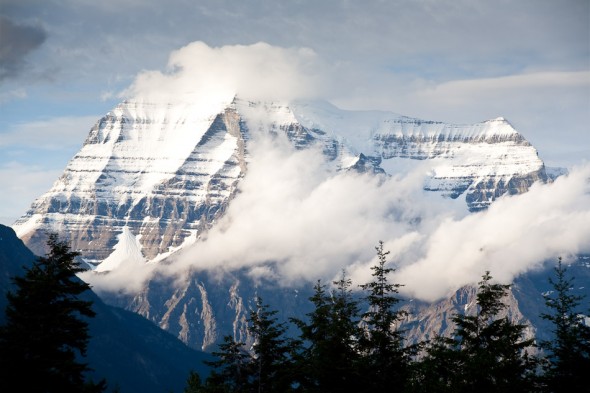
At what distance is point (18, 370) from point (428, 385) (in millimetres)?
26253

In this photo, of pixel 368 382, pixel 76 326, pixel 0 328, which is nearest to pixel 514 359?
pixel 368 382

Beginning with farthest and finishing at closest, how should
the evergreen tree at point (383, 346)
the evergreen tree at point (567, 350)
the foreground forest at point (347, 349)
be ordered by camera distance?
the evergreen tree at point (383, 346) < the evergreen tree at point (567, 350) < the foreground forest at point (347, 349)

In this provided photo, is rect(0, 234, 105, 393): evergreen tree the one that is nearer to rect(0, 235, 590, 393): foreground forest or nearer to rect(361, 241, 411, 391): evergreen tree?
rect(0, 235, 590, 393): foreground forest

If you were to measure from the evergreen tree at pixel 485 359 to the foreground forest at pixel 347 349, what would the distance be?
69 millimetres

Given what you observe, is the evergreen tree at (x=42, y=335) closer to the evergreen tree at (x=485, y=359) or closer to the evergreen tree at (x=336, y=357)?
the evergreen tree at (x=336, y=357)

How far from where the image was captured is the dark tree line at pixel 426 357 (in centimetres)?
6456

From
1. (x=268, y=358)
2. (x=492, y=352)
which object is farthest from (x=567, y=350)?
(x=268, y=358)

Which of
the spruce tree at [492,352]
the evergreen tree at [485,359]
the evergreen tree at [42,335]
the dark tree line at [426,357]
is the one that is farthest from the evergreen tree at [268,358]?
the evergreen tree at [42,335]

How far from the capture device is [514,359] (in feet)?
214

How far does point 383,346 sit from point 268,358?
13.3 metres

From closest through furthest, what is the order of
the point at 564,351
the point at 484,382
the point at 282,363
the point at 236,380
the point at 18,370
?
the point at 18,370
the point at 484,382
the point at 564,351
the point at 236,380
the point at 282,363

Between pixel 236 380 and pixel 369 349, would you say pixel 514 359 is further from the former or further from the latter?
pixel 236 380

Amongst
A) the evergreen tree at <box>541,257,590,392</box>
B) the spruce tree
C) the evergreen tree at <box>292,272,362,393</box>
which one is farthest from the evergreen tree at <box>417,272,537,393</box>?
the evergreen tree at <box>292,272,362,393</box>

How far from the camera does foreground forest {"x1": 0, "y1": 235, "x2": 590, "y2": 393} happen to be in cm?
6025
